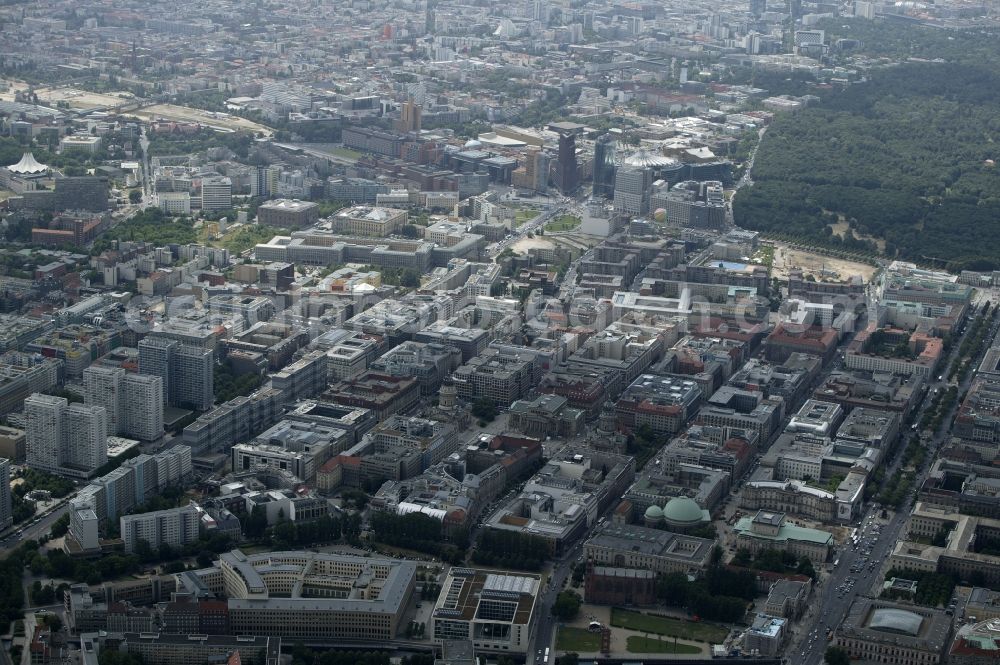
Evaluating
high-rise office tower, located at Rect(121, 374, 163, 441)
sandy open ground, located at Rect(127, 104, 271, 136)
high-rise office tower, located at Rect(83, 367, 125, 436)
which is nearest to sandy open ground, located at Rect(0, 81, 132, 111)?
sandy open ground, located at Rect(127, 104, 271, 136)

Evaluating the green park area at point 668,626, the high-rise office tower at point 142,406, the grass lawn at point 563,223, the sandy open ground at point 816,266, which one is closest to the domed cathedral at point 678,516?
the green park area at point 668,626

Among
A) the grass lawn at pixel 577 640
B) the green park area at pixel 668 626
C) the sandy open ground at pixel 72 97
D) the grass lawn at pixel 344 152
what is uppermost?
the sandy open ground at pixel 72 97

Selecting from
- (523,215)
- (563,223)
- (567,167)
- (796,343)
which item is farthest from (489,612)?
(567,167)

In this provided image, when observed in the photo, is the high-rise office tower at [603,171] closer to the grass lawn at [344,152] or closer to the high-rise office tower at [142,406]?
the grass lawn at [344,152]

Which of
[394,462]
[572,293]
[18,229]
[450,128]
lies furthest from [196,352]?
[450,128]

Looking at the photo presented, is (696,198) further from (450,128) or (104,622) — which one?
(104,622)

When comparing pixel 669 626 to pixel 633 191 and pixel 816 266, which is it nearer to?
pixel 816 266

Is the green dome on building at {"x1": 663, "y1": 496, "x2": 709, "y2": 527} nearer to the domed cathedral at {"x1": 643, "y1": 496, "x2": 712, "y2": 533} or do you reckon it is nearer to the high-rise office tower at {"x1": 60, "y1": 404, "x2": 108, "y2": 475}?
the domed cathedral at {"x1": 643, "y1": 496, "x2": 712, "y2": 533}
